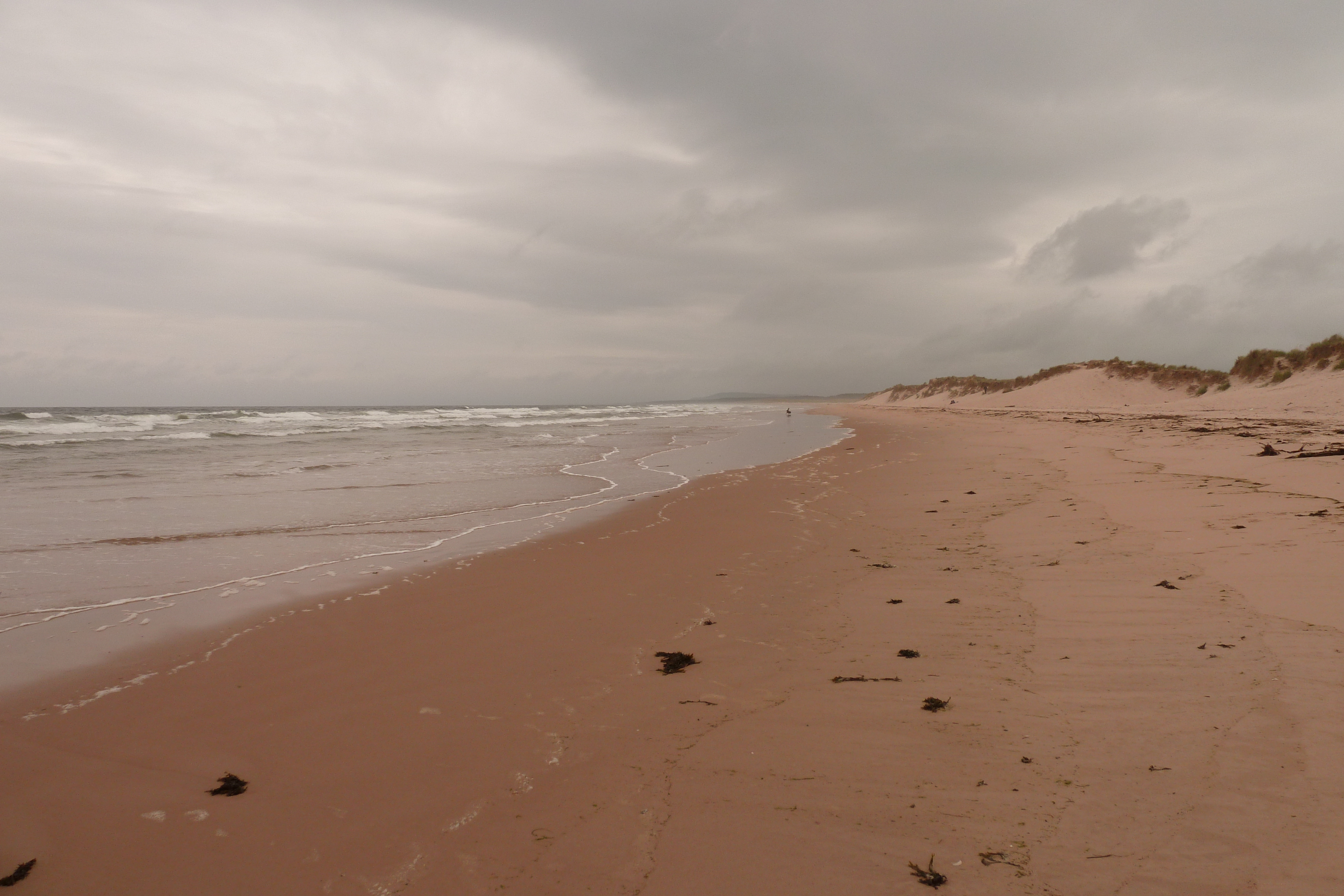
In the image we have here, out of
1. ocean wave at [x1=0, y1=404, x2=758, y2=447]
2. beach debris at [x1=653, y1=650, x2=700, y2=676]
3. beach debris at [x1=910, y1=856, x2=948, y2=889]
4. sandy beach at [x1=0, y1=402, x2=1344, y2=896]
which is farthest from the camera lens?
ocean wave at [x1=0, y1=404, x2=758, y2=447]

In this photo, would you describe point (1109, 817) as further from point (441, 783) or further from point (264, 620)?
point (264, 620)

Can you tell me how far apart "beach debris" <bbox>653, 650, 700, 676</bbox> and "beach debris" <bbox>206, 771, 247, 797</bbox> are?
2.42m

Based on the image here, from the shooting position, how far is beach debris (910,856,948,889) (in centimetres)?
232

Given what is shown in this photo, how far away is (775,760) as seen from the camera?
3182 millimetres

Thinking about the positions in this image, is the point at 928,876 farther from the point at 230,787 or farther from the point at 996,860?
the point at 230,787

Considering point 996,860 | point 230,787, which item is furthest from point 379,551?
point 996,860

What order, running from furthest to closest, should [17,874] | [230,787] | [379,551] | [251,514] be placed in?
1. [251,514]
2. [379,551]
3. [230,787]
4. [17,874]

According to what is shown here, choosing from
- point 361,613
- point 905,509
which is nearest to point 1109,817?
point 361,613

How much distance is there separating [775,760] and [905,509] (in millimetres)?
7292

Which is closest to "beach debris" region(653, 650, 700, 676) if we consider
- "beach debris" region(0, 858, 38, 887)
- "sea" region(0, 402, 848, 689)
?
"beach debris" region(0, 858, 38, 887)

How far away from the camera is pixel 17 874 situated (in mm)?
2619

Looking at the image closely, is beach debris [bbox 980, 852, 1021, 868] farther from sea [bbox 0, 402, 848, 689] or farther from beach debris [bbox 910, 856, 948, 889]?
sea [bbox 0, 402, 848, 689]

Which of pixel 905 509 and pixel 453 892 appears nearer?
pixel 453 892

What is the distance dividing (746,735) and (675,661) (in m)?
1.12
